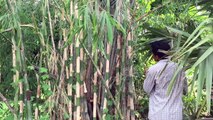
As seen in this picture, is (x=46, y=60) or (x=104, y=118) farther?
(x=46, y=60)

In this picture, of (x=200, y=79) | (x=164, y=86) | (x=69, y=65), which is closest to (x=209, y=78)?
(x=200, y=79)

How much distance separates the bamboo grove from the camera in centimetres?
252

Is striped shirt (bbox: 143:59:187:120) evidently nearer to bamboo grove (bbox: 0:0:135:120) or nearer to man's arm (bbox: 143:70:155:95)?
man's arm (bbox: 143:70:155:95)

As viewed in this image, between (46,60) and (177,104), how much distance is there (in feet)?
3.38

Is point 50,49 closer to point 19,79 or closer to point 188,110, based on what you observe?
point 19,79

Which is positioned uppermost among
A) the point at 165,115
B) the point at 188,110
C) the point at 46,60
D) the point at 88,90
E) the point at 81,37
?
the point at 81,37

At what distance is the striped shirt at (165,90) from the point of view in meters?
2.77

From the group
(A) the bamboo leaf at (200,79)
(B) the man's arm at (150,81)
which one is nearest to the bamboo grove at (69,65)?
(B) the man's arm at (150,81)

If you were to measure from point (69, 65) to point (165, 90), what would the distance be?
28.4 inches

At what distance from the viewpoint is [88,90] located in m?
2.88

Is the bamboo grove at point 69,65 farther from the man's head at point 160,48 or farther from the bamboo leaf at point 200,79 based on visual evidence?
the bamboo leaf at point 200,79

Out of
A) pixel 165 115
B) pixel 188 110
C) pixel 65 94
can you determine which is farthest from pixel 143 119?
pixel 65 94

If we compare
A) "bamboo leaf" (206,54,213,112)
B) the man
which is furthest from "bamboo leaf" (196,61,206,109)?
the man

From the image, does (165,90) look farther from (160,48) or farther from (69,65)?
(69,65)
